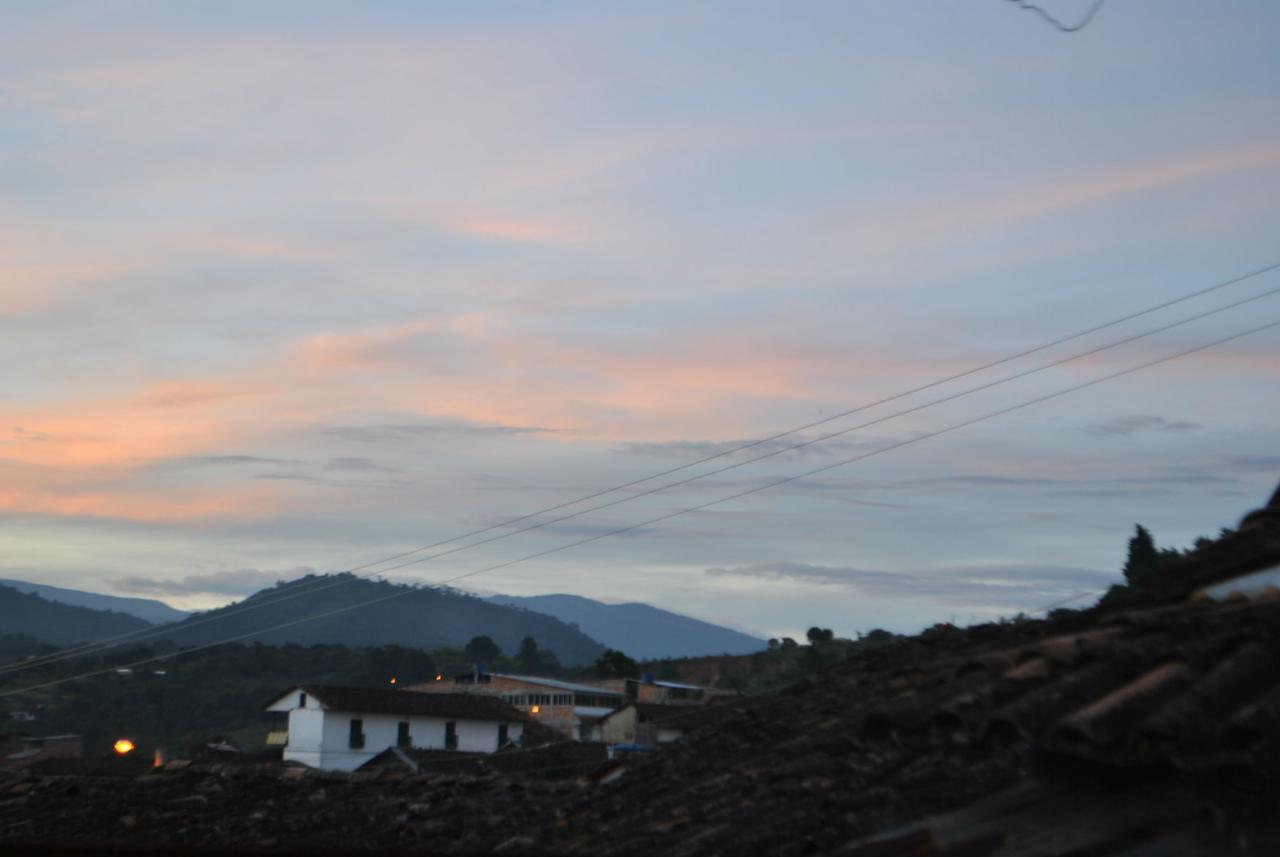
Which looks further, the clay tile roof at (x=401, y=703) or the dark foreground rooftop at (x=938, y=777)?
the clay tile roof at (x=401, y=703)

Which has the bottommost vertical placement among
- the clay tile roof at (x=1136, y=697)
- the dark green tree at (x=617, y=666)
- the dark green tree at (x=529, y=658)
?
the clay tile roof at (x=1136, y=697)

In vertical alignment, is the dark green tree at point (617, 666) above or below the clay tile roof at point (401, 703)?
above

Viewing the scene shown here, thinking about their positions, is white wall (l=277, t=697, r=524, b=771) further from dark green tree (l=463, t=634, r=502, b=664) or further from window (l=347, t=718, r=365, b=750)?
dark green tree (l=463, t=634, r=502, b=664)

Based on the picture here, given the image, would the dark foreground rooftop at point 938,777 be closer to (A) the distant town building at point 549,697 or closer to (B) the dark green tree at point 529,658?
(A) the distant town building at point 549,697

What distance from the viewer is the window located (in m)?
56.3

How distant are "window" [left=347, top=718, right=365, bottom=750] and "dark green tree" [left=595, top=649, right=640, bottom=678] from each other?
3042cm

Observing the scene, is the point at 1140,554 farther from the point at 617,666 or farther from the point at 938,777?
the point at 617,666

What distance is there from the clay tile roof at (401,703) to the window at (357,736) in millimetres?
571

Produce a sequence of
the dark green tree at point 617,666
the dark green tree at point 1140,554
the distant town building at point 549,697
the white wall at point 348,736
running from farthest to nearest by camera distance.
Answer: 1. the dark green tree at point 617,666
2. the distant town building at point 549,697
3. the white wall at point 348,736
4. the dark green tree at point 1140,554

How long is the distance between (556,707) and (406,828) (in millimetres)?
62014

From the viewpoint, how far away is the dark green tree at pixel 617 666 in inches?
3410

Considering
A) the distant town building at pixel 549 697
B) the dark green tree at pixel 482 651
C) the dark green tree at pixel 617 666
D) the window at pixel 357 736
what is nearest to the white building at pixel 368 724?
A: the window at pixel 357 736

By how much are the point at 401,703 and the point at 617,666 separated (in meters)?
32.6

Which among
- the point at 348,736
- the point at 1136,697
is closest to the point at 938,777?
the point at 1136,697
